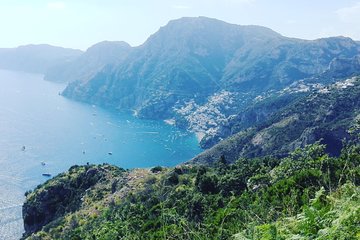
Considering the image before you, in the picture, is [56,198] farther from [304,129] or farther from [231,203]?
[304,129]

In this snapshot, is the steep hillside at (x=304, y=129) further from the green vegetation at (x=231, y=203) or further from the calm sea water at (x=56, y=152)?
the green vegetation at (x=231, y=203)

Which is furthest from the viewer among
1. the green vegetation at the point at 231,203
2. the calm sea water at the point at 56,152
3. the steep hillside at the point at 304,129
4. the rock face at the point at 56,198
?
the calm sea water at the point at 56,152

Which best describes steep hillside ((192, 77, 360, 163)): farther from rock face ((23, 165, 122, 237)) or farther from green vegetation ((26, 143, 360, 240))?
green vegetation ((26, 143, 360, 240))

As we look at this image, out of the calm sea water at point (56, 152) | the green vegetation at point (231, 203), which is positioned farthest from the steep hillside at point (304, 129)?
the green vegetation at point (231, 203)

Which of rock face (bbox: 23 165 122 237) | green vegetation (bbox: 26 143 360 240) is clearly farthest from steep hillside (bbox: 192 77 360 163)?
green vegetation (bbox: 26 143 360 240)

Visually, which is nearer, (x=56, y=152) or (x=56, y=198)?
(x=56, y=198)

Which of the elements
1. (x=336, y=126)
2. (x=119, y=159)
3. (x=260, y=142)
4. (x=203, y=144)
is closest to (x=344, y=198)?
(x=336, y=126)

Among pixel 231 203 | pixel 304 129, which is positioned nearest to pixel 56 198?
pixel 231 203
